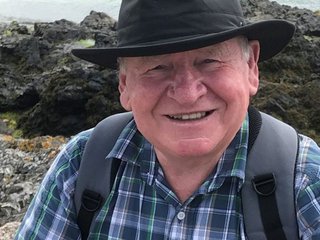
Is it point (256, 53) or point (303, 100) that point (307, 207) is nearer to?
point (256, 53)

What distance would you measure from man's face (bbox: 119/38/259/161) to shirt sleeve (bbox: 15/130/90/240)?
524mm

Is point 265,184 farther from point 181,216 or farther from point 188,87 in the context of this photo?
point 188,87

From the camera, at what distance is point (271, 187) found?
2871 millimetres

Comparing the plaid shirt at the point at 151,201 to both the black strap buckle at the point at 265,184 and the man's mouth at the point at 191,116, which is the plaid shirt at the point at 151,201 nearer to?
the black strap buckle at the point at 265,184

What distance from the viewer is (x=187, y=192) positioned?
317cm

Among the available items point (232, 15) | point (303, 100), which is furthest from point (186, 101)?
point (303, 100)

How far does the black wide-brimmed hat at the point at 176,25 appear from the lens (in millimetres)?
2747

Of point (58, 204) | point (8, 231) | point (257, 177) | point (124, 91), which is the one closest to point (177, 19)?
point (124, 91)

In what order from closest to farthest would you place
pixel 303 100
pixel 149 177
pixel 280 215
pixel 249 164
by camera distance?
1. pixel 280 215
2. pixel 249 164
3. pixel 149 177
4. pixel 303 100

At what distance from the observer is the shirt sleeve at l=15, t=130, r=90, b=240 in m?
3.28

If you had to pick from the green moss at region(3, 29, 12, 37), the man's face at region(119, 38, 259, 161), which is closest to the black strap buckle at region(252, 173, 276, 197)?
the man's face at region(119, 38, 259, 161)

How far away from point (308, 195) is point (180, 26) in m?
0.95

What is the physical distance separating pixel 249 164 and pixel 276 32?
0.65 m

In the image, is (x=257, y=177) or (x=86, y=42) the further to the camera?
(x=86, y=42)
